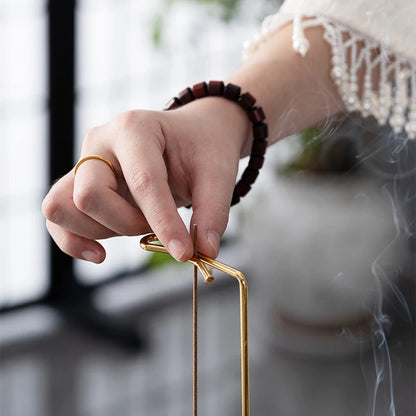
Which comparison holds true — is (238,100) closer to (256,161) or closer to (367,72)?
(256,161)

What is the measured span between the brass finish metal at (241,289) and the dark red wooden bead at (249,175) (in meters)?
0.12

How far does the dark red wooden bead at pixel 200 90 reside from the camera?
0.48 metres

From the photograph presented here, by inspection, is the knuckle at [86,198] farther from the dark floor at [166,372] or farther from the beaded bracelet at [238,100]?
the dark floor at [166,372]

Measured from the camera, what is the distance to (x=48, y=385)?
144cm

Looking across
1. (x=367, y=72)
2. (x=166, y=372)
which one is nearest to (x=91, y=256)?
(x=367, y=72)

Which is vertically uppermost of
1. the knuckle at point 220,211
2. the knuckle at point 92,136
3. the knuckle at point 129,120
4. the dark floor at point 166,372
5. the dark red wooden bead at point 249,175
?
the knuckle at point 129,120

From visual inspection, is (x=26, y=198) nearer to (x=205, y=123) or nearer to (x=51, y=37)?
(x=51, y=37)

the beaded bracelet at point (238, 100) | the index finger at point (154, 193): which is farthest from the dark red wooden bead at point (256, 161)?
the index finger at point (154, 193)

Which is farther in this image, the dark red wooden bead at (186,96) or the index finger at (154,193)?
the dark red wooden bead at (186,96)

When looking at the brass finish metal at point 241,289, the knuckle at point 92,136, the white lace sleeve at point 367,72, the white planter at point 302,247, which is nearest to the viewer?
the brass finish metal at point 241,289

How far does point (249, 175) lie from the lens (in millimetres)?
495

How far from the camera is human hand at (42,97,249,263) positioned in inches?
14.9

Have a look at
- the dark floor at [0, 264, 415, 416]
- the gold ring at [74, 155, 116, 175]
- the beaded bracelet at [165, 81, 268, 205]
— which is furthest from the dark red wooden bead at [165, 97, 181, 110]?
the dark floor at [0, 264, 415, 416]

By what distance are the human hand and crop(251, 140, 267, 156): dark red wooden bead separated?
0.02 m
